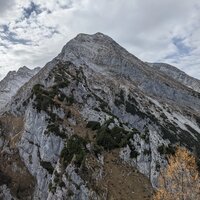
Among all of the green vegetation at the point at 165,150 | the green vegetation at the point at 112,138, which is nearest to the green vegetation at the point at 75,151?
the green vegetation at the point at 112,138

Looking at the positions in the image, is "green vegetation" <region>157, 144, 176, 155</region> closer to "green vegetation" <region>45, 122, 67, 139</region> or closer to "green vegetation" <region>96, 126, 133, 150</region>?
"green vegetation" <region>96, 126, 133, 150</region>

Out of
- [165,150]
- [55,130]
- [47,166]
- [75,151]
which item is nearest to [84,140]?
[75,151]

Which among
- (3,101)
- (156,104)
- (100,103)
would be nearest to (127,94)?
(156,104)

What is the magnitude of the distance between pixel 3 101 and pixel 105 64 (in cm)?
6586

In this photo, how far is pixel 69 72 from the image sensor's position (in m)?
115

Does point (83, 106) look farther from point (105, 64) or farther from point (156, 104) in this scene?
point (105, 64)

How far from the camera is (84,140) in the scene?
73.6 meters

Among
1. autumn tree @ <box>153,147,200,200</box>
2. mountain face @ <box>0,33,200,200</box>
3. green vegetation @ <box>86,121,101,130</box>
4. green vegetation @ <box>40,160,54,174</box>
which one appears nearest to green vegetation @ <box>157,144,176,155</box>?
mountain face @ <box>0,33,200,200</box>

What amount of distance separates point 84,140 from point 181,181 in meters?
50.6

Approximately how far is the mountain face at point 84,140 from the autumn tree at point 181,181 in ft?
121

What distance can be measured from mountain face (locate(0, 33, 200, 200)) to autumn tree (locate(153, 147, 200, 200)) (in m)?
36.8

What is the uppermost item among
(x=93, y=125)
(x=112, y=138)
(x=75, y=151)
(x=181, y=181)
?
(x=181, y=181)

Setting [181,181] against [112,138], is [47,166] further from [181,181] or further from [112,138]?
[181,181]

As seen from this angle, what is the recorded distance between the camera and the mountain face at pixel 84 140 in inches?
2530
